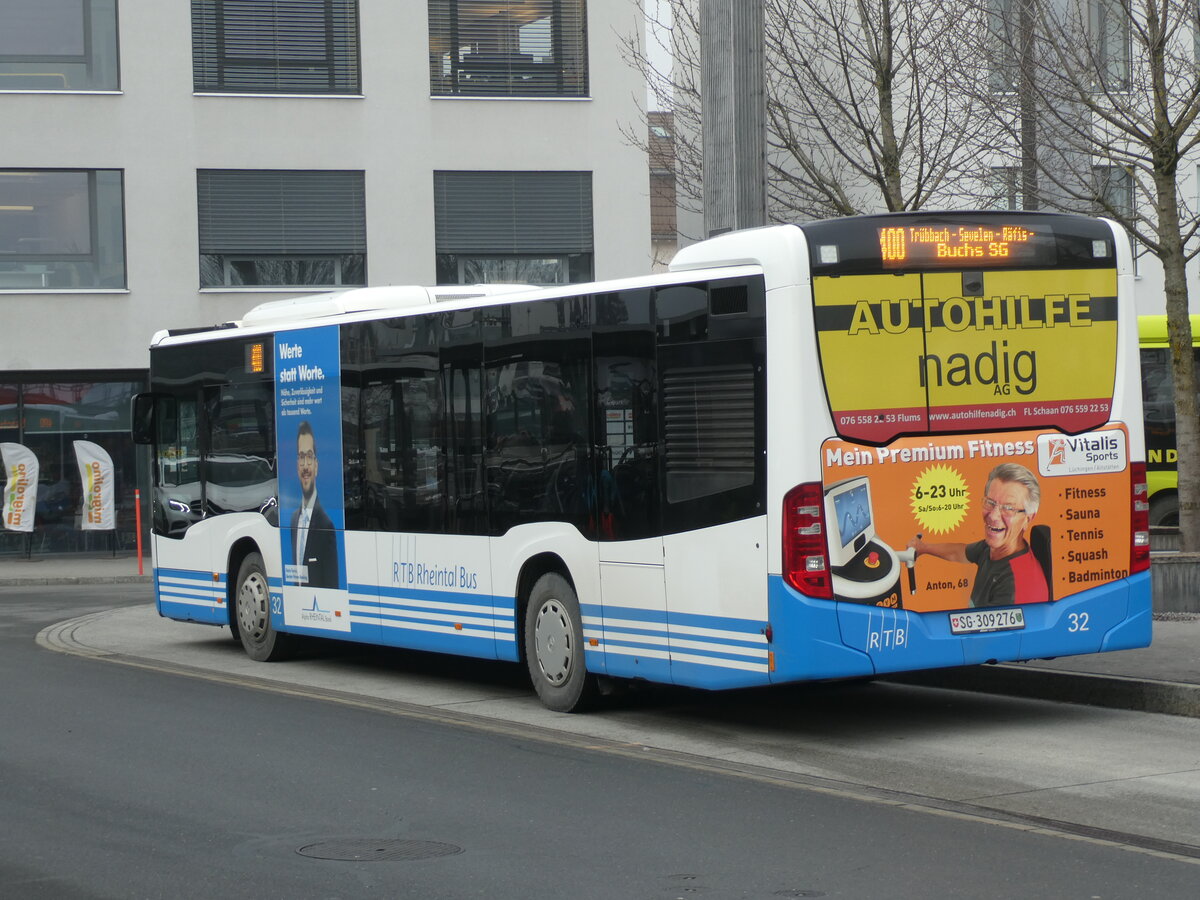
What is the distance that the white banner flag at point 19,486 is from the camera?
1187 inches

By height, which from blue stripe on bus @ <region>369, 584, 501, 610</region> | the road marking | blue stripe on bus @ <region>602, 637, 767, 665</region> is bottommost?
the road marking

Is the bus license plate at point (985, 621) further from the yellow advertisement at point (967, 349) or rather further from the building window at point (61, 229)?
the building window at point (61, 229)

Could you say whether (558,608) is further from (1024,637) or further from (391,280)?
(391,280)

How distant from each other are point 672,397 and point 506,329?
196 cm

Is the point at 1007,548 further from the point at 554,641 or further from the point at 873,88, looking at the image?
the point at 873,88

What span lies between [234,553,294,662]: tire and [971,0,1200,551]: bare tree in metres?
7.56

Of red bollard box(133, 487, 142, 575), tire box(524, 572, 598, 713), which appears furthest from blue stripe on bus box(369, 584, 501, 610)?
red bollard box(133, 487, 142, 575)

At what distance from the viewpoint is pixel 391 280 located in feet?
102

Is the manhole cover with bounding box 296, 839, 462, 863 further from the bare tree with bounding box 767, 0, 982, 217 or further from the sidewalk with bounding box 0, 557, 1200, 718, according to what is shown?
the bare tree with bounding box 767, 0, 982, 217

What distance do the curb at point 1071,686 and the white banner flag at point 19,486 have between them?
2145 cm

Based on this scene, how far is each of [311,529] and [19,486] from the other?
17.8 metres

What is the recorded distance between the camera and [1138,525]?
10320 millimetres

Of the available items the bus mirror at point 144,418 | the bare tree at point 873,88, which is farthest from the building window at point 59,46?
the bus mirror at point 144,418

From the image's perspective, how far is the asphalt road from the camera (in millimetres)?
6676
